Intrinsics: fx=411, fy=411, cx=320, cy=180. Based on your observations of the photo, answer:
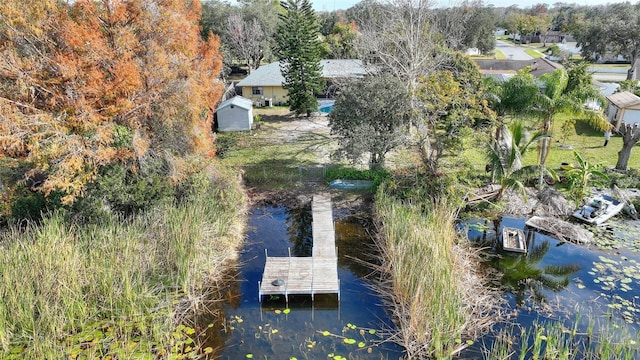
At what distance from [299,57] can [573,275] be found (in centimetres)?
1969

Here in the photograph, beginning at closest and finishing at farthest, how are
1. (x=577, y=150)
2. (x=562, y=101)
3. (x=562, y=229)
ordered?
(x=562, y=229) < (x=562, y=101) < (x=577, y=150)

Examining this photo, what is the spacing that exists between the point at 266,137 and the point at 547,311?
56.2 ft

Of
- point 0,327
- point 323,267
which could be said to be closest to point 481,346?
point 323,267

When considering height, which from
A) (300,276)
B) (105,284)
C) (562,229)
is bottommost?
(300,276)

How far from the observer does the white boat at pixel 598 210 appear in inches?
543

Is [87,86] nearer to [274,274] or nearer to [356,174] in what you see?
[274,274]

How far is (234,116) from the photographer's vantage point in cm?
2472

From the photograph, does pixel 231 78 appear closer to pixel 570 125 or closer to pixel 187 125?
pixel 187 125

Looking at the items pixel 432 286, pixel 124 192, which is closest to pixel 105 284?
pixel 124 192

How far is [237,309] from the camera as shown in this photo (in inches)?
411

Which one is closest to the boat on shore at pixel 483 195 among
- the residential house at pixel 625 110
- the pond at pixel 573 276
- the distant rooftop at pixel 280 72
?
the pond at pixel 573 276

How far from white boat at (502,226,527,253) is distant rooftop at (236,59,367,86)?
60.5 ft

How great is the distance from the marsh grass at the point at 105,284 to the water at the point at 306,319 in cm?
101

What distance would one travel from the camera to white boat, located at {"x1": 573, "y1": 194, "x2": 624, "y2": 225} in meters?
13.8
